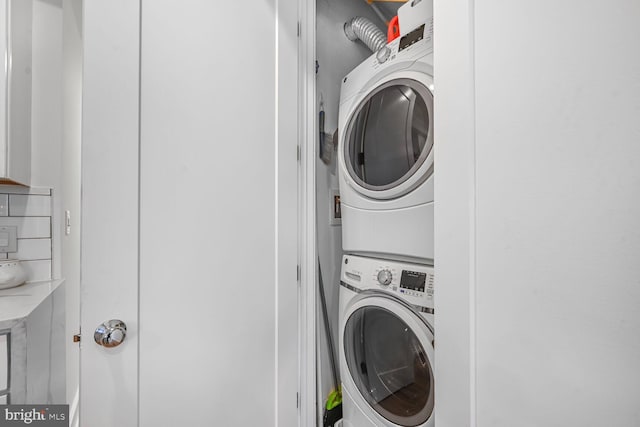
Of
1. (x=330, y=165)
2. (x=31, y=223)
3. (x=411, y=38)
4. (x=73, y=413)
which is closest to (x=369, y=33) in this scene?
(x=411, y=38)

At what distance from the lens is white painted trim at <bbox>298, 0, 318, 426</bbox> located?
1.22 meters

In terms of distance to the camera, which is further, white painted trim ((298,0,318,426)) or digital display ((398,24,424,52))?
white painted trim ((298,0,318,426))

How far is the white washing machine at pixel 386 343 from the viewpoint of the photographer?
932 millimetres

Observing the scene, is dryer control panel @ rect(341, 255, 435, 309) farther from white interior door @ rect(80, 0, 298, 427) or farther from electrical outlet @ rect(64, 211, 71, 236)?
electrical outlet @ rect(64, 211, 71, 236)

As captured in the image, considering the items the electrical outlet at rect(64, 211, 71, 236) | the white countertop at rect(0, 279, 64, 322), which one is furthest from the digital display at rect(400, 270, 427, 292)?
the electrical outlet at rect(64, 211, 71, 236)

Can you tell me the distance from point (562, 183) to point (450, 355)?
0.44 meters

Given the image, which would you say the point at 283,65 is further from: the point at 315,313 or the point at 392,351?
the point at 392,351

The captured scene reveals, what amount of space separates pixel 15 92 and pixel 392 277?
69.5 inches

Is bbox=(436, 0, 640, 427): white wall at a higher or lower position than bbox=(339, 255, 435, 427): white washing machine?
higher

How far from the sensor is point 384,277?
105 centimetres

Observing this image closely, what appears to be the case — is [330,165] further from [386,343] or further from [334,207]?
[386,343]

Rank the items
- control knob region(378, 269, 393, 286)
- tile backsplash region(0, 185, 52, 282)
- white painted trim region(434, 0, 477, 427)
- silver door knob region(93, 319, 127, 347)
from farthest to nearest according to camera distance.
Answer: tile backsplash region(0, 185, 52, 282) < control knob region(378, 269, 393, 286) < silver door knob region(93, 319, 127, 347) < white painted trim region(434, 0, 477, 427)

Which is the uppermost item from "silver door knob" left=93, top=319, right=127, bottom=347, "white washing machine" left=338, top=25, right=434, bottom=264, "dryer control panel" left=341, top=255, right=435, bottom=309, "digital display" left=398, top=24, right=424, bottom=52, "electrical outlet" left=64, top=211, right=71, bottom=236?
"digital display" left=398, top=24, right=424, bottom=52

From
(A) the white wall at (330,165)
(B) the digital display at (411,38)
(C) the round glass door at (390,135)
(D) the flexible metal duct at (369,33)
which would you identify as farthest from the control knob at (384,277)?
(D) the flexible metal duct at (369,33)
